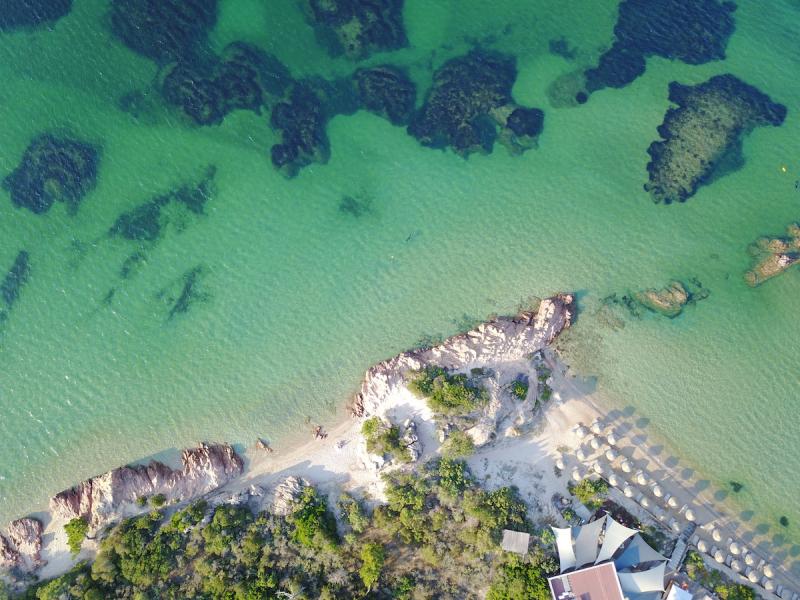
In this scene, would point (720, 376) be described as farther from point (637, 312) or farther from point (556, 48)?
point (556, 48)

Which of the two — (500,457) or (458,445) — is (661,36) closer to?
(500,457)

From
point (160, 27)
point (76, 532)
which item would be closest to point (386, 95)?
point (160, 27)

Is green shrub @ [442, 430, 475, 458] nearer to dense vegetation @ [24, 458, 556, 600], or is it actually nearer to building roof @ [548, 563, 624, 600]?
dense vegetation @ [24, 458, 556, 600]

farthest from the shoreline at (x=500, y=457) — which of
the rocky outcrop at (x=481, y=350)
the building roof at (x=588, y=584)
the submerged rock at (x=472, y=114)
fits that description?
the submerged rock at (x=472, y=114)

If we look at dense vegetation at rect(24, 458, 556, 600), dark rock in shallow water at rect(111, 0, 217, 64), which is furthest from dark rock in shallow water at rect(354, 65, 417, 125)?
dense vegetation at rect(24, 458, 556, 600)

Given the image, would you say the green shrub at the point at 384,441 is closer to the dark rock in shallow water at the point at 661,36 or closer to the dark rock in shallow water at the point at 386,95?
the dark rock in shallow water at the point at 386,95

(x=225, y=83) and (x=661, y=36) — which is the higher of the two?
(x=661, y=36)
